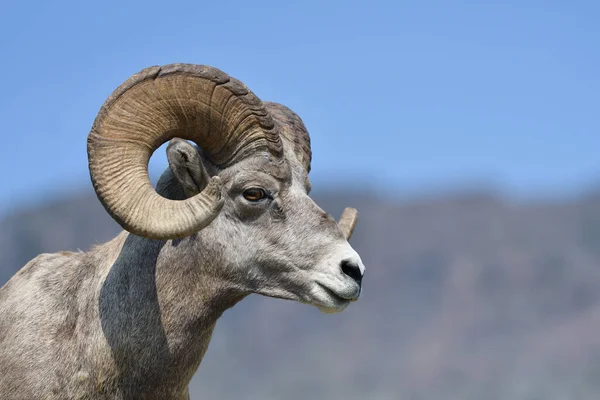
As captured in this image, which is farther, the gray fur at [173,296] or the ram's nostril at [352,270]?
the gray fur at [173,296]

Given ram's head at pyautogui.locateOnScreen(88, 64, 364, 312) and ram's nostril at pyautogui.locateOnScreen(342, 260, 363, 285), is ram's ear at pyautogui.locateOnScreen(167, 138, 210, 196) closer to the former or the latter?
ram's head at pyautogui.locateOnScreen(88, 64, 364, 312)

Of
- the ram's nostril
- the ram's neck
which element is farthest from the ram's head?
the ram's neck

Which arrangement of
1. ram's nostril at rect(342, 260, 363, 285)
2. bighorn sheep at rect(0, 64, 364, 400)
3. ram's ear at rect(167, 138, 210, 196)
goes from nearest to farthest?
ram's nostril at rect(342, 260, 363, 285), bighorn sheep at rect(0, 64, 364, 400), ram's ear at rect(167, 138, 210, 196)

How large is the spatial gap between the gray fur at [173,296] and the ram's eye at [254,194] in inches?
2.0

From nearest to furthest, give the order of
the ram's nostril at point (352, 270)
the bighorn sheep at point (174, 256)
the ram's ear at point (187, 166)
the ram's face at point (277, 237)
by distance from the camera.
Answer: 1. the ram's nostril at point (352, 270)
2. the bighorn sheep at point (174, 256)
3. the ram's face at point (277, 237)
4. the ram's ear at point (187, 166)

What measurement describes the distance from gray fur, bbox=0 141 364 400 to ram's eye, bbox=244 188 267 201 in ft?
0.17

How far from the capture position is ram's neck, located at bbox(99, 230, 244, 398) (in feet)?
31.8

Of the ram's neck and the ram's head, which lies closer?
the ram's head

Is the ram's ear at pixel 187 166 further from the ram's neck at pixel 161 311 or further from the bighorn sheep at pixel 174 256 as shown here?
the ram's neck at pixel 161 311

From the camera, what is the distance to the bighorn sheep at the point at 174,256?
9570mm

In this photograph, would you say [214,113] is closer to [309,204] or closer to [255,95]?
[255,95]

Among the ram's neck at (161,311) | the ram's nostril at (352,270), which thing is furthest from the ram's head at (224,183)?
the ram's neck at (161,311)

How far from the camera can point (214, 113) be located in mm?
9961

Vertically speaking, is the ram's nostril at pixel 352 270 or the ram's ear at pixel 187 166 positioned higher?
the ram's ear at pixel 187 166
